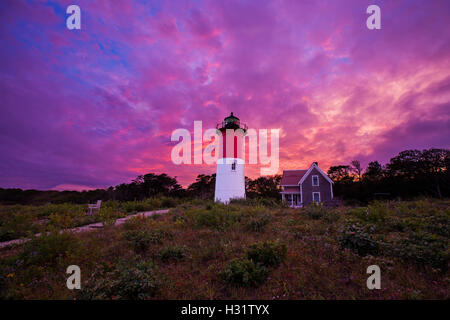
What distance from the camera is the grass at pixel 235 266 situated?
133 inches

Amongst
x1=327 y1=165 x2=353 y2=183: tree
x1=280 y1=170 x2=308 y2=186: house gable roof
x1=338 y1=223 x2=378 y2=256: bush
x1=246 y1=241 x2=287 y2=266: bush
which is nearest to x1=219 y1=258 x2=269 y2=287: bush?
x1=246 y1=241 x2=287 y2=266: bush

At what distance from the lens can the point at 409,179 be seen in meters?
27.0

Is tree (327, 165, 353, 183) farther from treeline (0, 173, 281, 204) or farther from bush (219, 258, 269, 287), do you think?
bush (219, 258, 269, 287)

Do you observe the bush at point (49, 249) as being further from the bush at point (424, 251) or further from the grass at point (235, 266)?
the bush at point (424, 251)

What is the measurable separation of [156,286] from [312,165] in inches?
A: 989

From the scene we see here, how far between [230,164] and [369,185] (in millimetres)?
21767

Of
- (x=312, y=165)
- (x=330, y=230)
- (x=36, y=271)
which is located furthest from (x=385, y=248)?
(x=312, y=165)

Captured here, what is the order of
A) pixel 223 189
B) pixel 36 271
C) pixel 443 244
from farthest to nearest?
pixel 223 189
pixel 443 244
pixel 36 271

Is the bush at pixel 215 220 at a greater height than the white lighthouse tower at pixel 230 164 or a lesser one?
lesser

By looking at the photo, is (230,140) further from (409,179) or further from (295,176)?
(409,179)

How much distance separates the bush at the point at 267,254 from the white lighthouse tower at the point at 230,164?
50.9ft

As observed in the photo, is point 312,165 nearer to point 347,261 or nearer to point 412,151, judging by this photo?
point 412,151

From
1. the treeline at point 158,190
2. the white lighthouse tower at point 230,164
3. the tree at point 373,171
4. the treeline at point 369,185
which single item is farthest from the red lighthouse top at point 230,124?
the tree at point 373,171

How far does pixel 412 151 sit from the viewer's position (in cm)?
2969
